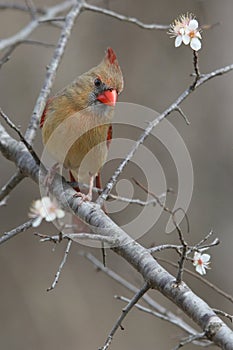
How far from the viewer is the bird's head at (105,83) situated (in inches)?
118

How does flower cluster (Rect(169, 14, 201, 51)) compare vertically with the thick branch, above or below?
above

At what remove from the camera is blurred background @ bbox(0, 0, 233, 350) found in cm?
517

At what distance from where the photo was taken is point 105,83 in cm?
302

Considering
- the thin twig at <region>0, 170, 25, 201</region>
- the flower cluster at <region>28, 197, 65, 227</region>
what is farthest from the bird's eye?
the flower cluster at <region>28, 197, 65, 227</region>

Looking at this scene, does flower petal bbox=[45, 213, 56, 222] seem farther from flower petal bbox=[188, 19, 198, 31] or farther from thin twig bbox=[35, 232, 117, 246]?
flower petal bbox=[188, 19, 198, 31]

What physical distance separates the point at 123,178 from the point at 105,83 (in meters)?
2.14

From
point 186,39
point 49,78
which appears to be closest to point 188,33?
point 186,39

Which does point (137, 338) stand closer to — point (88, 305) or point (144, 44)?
point (88, 305)

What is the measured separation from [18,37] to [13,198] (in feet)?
7.50

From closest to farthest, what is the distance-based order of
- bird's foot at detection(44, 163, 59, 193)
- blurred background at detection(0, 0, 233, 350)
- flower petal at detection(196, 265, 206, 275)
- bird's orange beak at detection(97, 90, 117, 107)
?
flower petal at detection(196, 265, 206, 275)
bird's foot at detection(44, 163, 59, 193)
bird's orange beak at detection(97, 90, 117, 107)
blurred background at detection(0, 0, 233, 350)

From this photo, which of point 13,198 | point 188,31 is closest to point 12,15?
point 13,198

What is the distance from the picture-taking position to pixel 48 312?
5.19 meters

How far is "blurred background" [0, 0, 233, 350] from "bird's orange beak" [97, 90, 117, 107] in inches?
73.4

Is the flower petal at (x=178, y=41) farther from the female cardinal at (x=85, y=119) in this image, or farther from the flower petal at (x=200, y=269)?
the female cardinal at (x=85, y=119)
